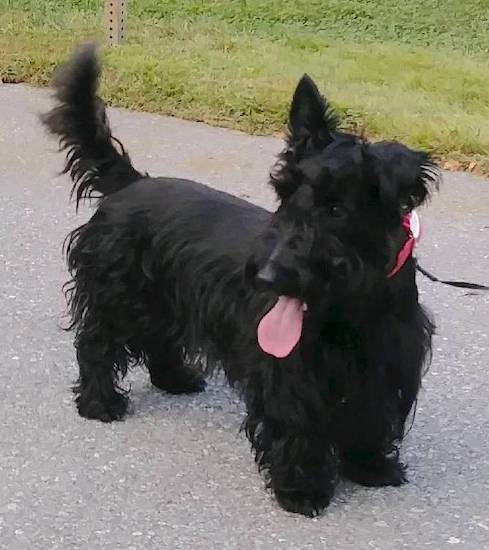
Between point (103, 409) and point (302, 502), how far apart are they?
0.95m

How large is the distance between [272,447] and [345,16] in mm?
9223

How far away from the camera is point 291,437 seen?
143 inches

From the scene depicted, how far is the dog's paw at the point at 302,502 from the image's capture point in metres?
3.67

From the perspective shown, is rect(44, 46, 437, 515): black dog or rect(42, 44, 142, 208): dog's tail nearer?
rect(44, 46, 437, 515): black dog

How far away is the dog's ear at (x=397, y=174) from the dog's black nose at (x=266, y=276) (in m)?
0.35

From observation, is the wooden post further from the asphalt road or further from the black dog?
the black dog

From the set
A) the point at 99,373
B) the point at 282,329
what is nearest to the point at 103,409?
the point at 99,373

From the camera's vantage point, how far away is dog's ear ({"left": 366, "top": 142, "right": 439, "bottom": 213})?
10.2 feet

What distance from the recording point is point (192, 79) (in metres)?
8.57

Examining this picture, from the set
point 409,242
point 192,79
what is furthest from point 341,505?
point 192,79

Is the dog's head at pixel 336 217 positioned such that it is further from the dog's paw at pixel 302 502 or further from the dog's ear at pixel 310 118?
the dog's paw at pixel 302 502

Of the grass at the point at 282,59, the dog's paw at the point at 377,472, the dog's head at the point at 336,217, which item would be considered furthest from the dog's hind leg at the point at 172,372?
the grass at the point at 282,59

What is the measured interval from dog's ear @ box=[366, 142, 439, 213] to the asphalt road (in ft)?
3.60

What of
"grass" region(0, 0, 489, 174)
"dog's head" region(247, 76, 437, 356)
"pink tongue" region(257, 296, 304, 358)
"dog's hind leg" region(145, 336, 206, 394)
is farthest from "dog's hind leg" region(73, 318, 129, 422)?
"grass" region(0, 0, 489, 174)
